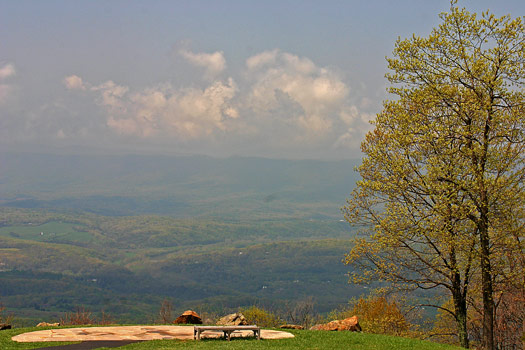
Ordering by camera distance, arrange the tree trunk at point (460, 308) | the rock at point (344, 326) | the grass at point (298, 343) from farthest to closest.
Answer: the rock at point (344, 326) → the tree trunk at point (460, 308) → the grass at point (298, 343)

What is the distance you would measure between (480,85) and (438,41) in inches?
113

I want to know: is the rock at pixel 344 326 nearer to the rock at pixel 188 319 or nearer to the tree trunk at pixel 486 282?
the tree trunk at pixel 486 282

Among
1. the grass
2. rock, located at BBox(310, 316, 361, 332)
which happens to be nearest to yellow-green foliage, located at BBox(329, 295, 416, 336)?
rock, located at BBox(310, 316, 361, 332)

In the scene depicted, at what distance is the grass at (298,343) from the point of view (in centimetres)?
1822

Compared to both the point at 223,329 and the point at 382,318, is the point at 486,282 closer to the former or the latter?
the point at 382,318

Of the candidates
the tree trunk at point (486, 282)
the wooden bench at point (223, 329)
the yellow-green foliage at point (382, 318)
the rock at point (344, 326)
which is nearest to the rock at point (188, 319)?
the wooden bench at point (223, 329)

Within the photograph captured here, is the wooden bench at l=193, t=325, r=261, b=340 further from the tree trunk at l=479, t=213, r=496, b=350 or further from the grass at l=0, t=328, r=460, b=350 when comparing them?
the tree trunk at l=479, t=213, r=496, b=350

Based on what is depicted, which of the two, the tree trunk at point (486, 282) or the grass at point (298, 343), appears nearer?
the grass at point (298, 343)

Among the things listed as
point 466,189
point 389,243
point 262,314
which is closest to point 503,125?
point 466,189

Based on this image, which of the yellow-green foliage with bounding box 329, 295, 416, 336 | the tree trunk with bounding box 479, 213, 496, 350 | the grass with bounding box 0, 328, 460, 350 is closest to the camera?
the grass with bounding box 0, 328, 460, 350

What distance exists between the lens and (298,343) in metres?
19.5

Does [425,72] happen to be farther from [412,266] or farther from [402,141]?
[412,266]

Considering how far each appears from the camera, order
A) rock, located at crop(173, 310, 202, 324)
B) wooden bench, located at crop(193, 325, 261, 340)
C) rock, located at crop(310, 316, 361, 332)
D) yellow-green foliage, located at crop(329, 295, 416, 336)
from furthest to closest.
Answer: yellow-green foliage, located at crop(329, 295, 416, 336) → rock, located at crop(173, 310, 202, 324) → rock, located at crop(310, 316, 361, 332) → wooden bench, located at crop(193, 325, 261, 340)

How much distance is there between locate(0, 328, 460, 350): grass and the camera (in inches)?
717
